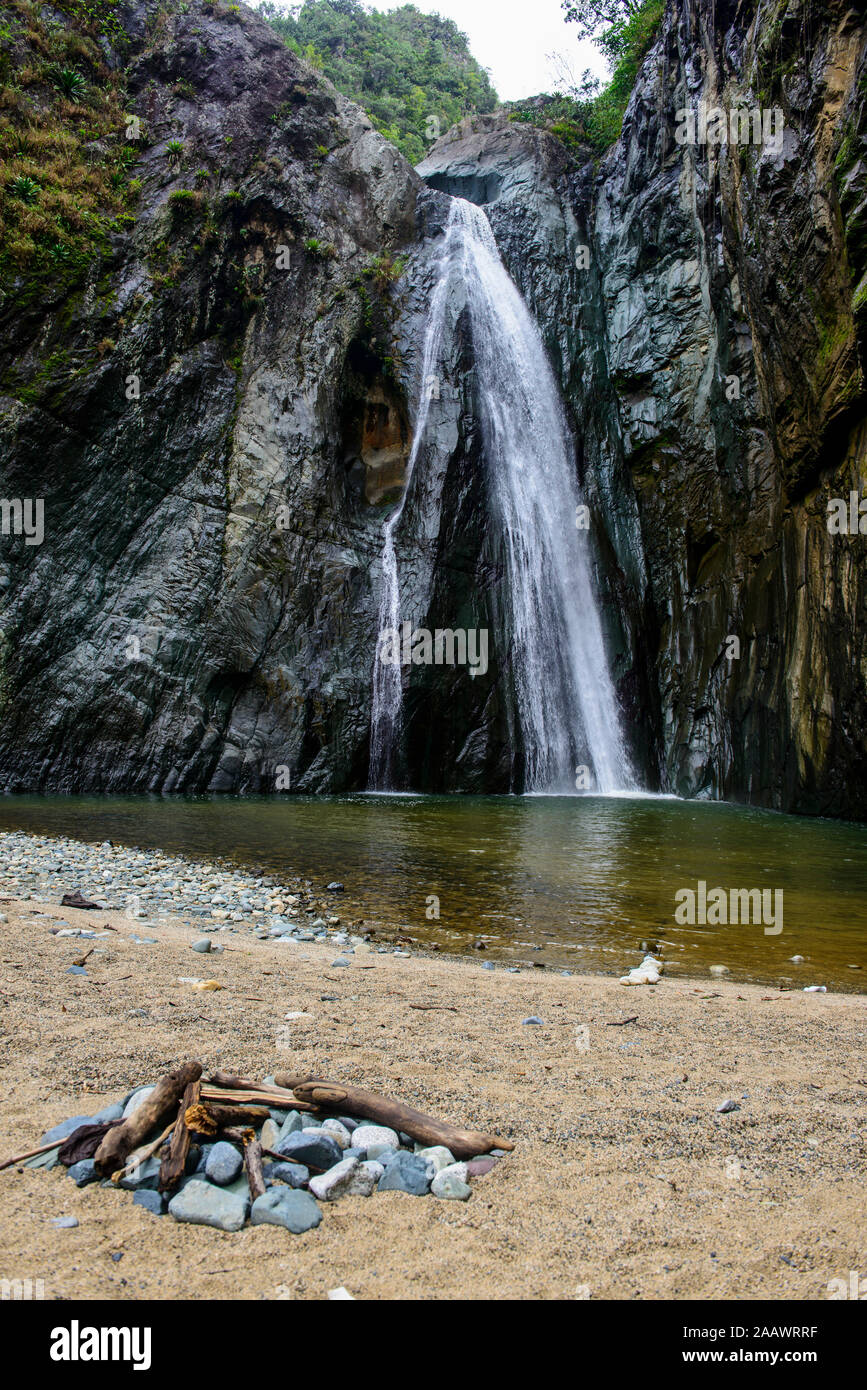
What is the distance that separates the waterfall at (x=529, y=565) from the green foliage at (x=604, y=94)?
8.28m

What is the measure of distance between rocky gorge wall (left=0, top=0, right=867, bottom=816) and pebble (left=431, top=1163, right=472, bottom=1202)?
42.1 feet

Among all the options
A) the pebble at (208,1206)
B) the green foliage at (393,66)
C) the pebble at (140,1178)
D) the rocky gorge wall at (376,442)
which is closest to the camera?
the pebble at (208,1206)

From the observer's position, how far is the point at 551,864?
889cm

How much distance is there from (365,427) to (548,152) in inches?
536

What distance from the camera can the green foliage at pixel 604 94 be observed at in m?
25.0

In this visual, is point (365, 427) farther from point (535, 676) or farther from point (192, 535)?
point (535, 676)

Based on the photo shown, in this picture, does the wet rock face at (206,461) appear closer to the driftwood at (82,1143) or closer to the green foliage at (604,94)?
the green foliage at (604,94)

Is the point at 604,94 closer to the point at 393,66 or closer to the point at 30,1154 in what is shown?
the point at 393,66

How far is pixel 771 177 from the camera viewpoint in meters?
14.4

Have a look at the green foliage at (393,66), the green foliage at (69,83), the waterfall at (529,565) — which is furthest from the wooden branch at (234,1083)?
the green foliage at (393,66)

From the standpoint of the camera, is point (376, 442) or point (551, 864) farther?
point (376, 442)

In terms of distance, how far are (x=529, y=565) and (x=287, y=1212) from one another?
20666mm

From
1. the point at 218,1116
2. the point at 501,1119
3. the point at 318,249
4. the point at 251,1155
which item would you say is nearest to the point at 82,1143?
the point at 218,1116
